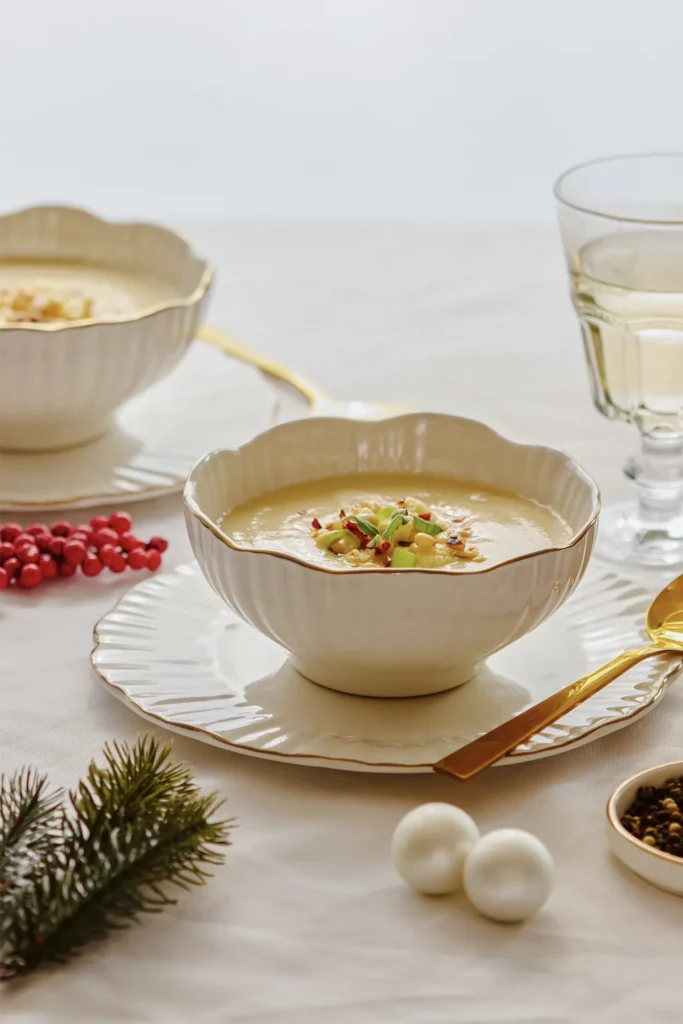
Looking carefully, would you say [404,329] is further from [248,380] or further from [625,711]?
[625,711]

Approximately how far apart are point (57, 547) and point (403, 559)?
381 mm

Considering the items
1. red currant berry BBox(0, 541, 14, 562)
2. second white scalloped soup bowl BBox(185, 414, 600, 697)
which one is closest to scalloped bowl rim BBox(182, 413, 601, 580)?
second white scalloped soup bowl BBox(185, 414, 600, 697)

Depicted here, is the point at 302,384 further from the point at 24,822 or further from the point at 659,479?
the point at 24,822

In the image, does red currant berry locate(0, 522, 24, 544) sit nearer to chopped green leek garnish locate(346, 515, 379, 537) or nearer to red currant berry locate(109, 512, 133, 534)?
red currant berry locate(109, 512, 133, 534)

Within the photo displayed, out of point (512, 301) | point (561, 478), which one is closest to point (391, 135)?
point (512, 301)

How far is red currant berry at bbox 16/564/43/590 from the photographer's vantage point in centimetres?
121

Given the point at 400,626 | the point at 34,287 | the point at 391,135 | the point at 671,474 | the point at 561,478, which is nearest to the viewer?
the point at 400,626

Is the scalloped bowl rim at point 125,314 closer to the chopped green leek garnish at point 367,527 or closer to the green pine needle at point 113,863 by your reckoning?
the chopped green leek garnish at point 367,527

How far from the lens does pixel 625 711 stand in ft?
3.21

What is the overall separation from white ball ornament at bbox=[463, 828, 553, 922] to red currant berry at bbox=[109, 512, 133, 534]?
593mm

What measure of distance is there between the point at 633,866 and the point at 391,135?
2.50m

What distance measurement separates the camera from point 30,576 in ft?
3.96

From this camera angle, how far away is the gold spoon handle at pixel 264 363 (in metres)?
1.61

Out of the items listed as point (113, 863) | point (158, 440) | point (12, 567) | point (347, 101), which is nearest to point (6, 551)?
point (12, 567)
